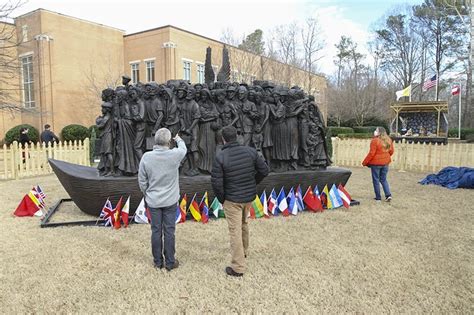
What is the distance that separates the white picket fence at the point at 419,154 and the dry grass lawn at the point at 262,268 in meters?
6.78

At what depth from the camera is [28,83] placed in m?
25.1

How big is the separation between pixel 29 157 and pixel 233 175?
35.8ft

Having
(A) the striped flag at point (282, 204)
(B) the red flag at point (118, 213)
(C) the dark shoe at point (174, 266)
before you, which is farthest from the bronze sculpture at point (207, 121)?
(C) the dark shoe at point (174, 266)

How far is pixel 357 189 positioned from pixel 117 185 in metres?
6.59

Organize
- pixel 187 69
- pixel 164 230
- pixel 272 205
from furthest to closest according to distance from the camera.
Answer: pixel 187 69
pixel 272 205
pixel 164 230

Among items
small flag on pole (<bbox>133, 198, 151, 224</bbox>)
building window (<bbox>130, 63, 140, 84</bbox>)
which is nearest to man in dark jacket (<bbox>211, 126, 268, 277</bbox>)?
small flag on pole (<bbox>133, 198, 151, 224</bbox>)

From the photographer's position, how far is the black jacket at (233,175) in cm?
391

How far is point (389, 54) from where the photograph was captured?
39.4 m

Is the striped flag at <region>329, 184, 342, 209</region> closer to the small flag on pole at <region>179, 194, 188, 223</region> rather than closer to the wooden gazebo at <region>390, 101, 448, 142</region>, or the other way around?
the small flag on pole at <region>179, 194, 188, 223</region>

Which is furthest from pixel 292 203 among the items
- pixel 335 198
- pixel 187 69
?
pixel 187 69

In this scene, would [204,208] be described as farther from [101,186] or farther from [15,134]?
[15,134]

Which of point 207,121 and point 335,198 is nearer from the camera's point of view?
point 207,121

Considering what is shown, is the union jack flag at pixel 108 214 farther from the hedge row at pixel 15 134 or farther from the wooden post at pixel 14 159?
the hedge row at pixel 15 134

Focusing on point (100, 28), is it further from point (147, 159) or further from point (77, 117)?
point (147, 159)
